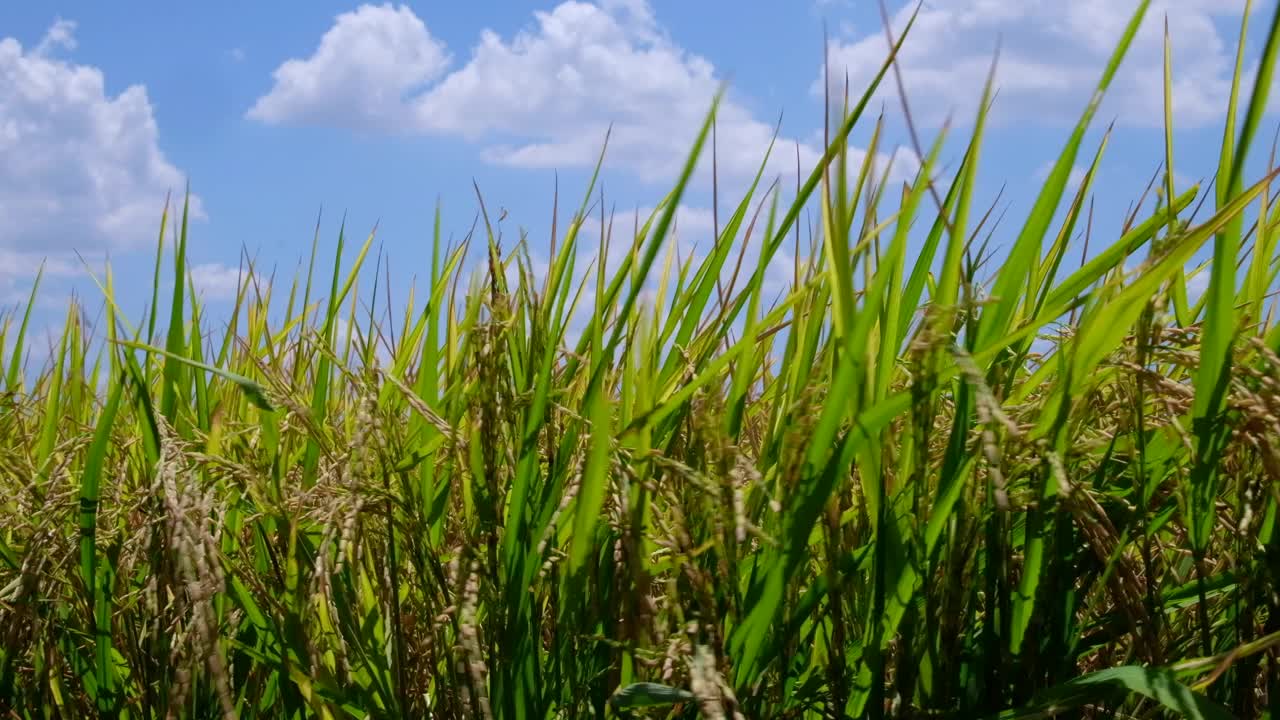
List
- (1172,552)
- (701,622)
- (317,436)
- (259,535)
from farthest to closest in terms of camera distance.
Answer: (259,535) < (1172,552) < (317,436) < (701,622)

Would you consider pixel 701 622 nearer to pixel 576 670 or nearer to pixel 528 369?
pixel 576 670

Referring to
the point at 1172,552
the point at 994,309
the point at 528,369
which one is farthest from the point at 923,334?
the point at 1172,552

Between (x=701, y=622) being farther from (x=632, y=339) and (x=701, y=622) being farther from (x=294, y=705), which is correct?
(x=294, y=705)

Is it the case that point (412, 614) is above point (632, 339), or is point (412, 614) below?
below

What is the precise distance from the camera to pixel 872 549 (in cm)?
116

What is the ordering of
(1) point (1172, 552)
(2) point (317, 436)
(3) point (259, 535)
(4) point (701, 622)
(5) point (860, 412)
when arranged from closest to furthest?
1. (5) point (860, 412)
2. (4) point (701, 622)
3. (2) point (317, 436)
4. (1) point (1172, 552)
5. (3) point (259, 535)

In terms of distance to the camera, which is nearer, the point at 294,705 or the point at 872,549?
the point at 872,549

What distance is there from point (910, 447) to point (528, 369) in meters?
0.42

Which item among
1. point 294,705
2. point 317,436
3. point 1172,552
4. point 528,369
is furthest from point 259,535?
point 1172,552

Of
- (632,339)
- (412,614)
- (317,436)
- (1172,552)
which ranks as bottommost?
(412,614)

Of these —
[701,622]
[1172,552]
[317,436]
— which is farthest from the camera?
[1172,552]

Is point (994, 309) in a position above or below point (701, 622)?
above

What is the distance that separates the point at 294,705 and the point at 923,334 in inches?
36.3

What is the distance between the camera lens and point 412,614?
1.36m
